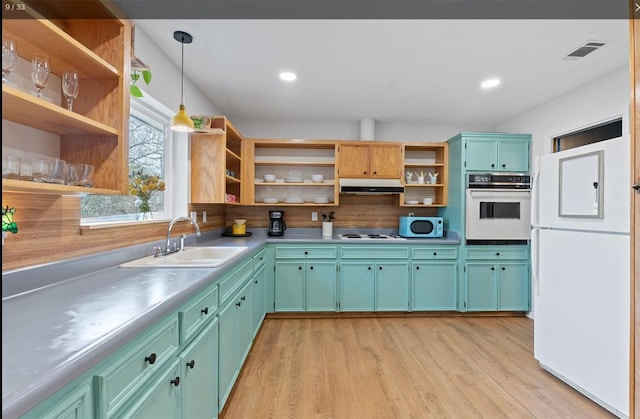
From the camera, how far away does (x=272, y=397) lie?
2.06 meters

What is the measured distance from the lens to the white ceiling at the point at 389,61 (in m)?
2.07

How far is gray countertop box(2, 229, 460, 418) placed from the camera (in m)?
0.70

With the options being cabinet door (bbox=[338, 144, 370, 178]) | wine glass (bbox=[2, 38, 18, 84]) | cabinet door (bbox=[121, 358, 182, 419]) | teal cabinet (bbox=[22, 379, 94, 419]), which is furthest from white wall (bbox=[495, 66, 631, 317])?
wine glass (bbox=[2, 38, 18, 84])

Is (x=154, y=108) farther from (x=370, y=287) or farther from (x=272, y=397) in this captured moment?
(x=370, y=287)

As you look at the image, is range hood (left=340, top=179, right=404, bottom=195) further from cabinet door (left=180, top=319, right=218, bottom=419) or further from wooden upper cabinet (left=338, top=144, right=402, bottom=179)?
cabinet door (left=180, top=319, right=218, bottom=419)

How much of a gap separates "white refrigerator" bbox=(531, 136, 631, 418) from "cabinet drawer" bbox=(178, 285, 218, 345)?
7.63 feet

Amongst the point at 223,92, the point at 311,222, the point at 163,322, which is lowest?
the point at 163,322

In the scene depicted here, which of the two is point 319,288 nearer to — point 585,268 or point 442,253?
point 442,253

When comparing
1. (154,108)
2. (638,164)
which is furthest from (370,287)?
(154,108)

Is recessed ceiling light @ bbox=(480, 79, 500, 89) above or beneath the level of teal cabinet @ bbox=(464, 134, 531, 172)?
above

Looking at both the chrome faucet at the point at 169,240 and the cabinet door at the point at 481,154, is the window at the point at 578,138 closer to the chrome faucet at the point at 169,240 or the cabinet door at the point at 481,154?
the cabinet door at the point at 481,154

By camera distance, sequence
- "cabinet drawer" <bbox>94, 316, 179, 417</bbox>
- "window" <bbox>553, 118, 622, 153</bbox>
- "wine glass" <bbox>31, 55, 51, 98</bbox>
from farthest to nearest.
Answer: "window" <bbox>553, 118, 622, 153</bbox>
"wine glass" <bbox>31, 55, 51, 98</bbox>
"cabinet drawer" <bbox>94, 316, 179, 417</bbox>

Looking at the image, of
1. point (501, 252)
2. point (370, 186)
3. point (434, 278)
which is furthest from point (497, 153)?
point (434, 278)

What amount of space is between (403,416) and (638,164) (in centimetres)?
185
